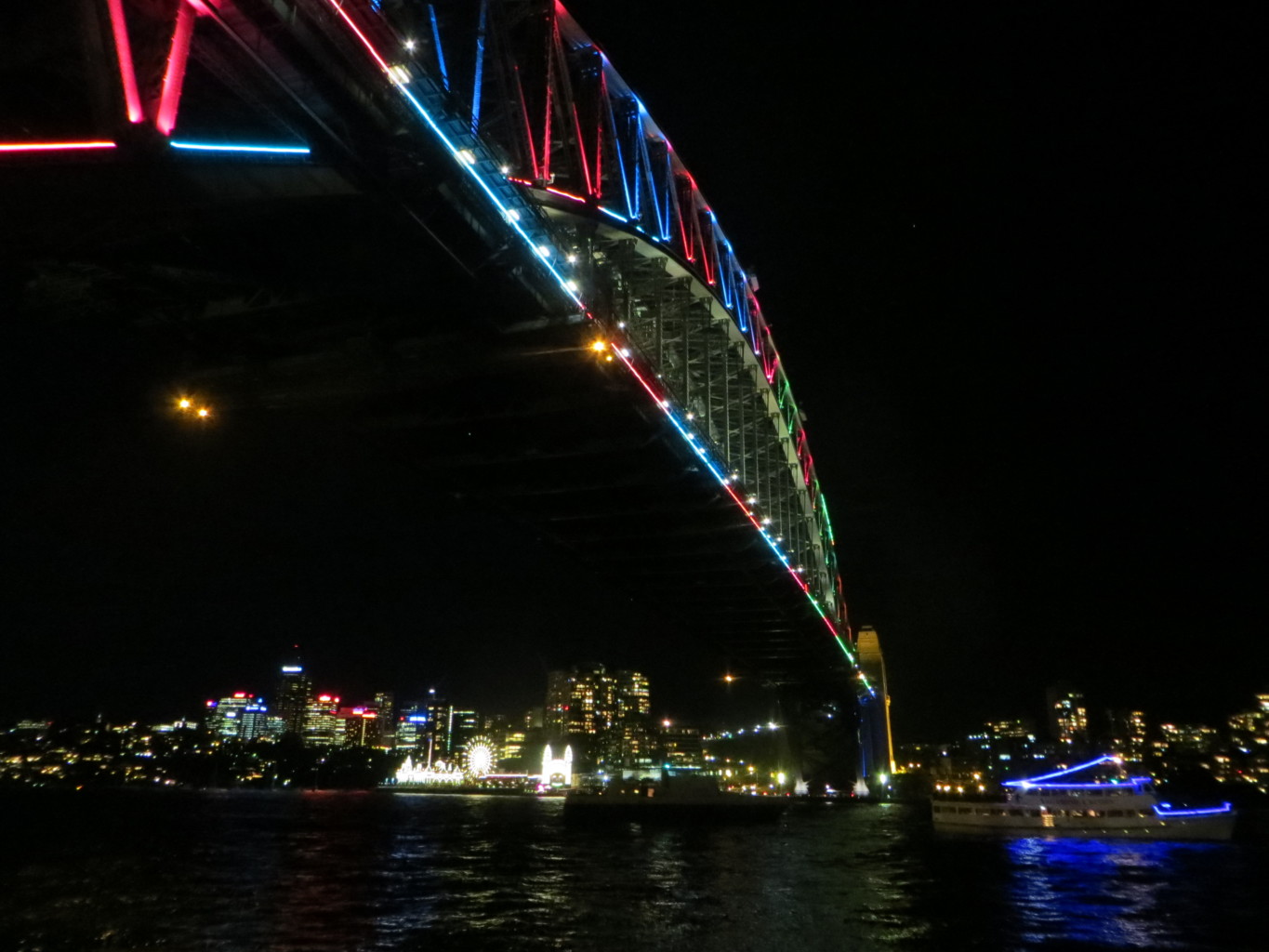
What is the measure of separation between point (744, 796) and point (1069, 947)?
346ft

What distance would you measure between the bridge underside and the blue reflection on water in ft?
50.0

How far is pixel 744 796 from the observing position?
372ft

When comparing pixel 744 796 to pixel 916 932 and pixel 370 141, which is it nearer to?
pixel 916 932

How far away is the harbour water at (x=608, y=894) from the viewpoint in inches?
555

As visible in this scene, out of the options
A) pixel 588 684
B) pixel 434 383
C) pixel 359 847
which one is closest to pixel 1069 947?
pixel 434 383

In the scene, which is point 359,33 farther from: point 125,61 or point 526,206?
point 526,206

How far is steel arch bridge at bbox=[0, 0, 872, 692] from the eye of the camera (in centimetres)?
916

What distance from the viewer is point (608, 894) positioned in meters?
19.5

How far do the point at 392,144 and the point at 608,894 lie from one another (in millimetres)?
16767

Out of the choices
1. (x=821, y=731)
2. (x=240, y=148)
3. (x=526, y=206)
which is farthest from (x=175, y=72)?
(x=821, y=731)

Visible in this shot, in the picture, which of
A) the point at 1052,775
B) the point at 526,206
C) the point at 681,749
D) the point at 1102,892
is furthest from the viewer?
the point at 681,749

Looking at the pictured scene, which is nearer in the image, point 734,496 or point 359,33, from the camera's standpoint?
point 359,33

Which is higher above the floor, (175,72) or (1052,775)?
(175,72)

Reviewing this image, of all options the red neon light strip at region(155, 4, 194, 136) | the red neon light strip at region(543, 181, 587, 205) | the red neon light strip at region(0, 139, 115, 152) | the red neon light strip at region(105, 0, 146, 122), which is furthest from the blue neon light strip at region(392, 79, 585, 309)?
the red neon light strip at region(0, 139, 115, 152)
